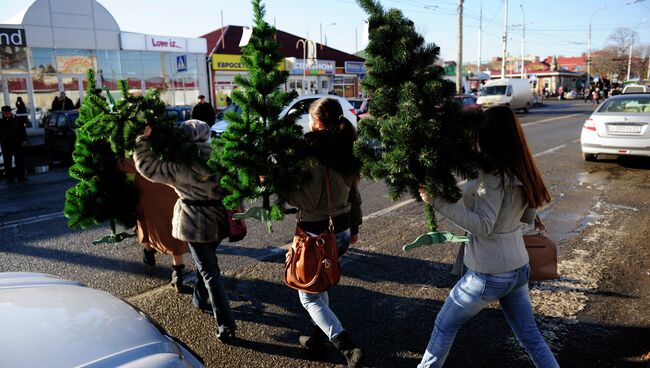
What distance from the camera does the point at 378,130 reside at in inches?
102

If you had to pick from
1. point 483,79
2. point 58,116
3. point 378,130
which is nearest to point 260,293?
A: point 378,130

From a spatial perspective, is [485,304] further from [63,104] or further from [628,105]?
[63,104]

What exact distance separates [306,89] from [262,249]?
28983mm

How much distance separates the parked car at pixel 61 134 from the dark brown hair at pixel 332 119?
12.6m

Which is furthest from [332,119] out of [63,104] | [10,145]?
[63,104]

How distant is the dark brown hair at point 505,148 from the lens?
254 cm

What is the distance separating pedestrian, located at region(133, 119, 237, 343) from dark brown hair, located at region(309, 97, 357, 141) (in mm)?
917

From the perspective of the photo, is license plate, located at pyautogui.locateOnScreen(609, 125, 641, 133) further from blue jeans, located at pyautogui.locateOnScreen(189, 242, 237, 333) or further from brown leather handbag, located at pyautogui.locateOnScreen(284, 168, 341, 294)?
blue jeans, located at pyautogui.locateOnScreen(189, 242, 237, 333)

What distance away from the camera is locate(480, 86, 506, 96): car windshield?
113 feet

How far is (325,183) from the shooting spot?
3.16 metres

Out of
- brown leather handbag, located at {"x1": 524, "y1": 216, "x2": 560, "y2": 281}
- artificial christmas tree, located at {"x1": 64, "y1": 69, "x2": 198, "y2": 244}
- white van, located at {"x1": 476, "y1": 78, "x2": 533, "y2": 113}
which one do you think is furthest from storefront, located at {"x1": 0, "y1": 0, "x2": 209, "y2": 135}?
white van, located at {"x1": 476, "y1": 78, "x2": 533, "y2": 113}

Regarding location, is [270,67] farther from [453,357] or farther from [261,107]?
[453,357]

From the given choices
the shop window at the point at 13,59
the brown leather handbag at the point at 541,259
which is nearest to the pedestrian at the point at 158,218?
the brown leather handbag at the point at 541,259

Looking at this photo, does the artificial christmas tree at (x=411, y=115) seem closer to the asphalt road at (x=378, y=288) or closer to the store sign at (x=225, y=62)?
the asphalt road at (x=378, y=288)
